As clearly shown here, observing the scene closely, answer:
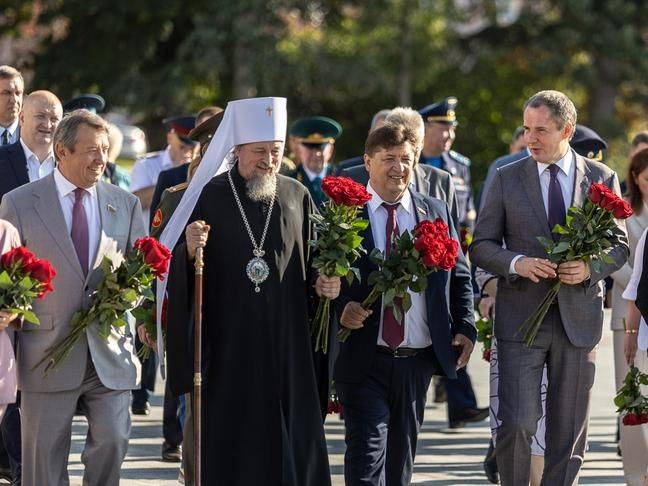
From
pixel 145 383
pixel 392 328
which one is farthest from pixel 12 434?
pixel 145 383

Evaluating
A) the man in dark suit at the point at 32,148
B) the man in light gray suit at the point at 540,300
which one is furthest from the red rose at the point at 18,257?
the man in light gray suit at the point at 540,300

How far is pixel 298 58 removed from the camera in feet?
80.7

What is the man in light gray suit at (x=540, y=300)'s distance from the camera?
7.63m

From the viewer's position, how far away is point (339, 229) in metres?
7.10

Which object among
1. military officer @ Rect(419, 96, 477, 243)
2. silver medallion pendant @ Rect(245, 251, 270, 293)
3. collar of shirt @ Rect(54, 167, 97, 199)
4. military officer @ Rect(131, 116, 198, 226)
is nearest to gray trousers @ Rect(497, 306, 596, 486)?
silver medallion pendant @ Rect(245, 251, 270, 293)

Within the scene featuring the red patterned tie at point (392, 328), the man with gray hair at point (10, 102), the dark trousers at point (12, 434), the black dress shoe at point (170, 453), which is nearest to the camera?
the red patterned tie at point (392, 328)

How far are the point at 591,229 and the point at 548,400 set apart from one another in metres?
1.08

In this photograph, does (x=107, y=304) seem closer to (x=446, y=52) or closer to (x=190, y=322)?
(x=190, y=322)

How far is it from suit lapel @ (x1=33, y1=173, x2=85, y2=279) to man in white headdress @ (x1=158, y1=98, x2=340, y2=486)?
0.51 m

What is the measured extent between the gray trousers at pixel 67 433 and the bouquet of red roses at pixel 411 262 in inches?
56.5

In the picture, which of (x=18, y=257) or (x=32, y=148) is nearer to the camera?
(x=18, y=257)

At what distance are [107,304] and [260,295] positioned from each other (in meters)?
0.79

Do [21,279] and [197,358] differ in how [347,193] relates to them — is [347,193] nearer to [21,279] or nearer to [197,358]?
[197,358]

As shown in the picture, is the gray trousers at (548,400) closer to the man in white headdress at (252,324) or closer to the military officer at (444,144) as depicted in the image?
the man in white headdress at (252,324)
